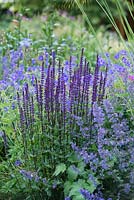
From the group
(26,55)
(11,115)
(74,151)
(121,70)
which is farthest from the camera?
(26,55)

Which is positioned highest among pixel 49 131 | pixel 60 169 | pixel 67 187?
pixel 49 131

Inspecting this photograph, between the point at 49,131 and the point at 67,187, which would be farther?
the point at 49,131

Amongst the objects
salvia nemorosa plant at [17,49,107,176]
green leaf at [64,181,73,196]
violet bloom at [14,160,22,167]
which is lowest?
green leaf at [64,181,73,196]

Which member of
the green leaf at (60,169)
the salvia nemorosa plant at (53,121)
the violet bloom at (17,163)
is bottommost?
the green leaf at (60,169)

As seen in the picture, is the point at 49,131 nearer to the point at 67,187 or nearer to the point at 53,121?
the point at 53,121

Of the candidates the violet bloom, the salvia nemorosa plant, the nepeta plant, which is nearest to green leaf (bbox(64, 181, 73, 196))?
the nepeta plant

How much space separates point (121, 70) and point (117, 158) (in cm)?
88

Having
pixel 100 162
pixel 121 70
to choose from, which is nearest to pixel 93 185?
pixel 100 162

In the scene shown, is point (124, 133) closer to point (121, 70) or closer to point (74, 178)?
point (74, 178)

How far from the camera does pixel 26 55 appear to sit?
187 inches

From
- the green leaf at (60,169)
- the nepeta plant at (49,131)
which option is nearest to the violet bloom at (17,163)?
the nepeta plant at (49,131)

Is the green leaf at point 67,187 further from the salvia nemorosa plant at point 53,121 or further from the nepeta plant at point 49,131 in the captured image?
the salvia nemorosa plant at point 53,121

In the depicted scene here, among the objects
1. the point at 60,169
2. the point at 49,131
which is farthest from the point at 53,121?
the point at 60,169

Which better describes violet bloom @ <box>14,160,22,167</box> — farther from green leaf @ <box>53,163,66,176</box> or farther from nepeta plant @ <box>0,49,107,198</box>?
green leaf @ <box>53,163,66,176</box>
